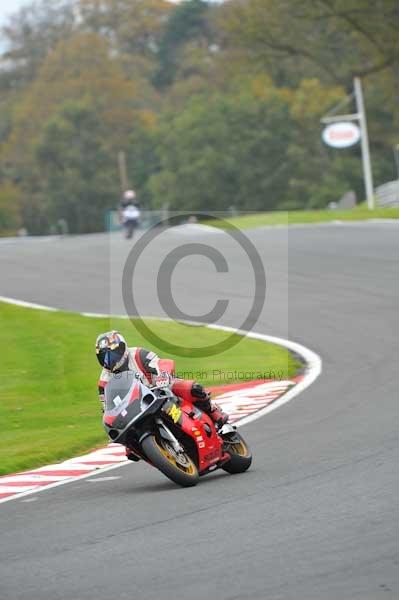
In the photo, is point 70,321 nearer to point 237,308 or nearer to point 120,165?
point 237,308

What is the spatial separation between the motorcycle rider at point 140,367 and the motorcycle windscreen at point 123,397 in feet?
0.31

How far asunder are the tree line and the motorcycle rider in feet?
181

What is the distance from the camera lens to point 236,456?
10141 mm

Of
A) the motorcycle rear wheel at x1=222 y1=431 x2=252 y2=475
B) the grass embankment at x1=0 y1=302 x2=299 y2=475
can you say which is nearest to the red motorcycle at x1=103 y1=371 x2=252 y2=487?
the motorcycle rear wheel at x1=222 y1=431 x2=252 y2=475

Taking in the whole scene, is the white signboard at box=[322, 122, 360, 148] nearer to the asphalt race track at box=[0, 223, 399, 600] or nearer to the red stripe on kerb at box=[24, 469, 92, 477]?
the asphalt race track at box=[0, 223, 399, 600]

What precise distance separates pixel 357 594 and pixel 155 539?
193 centimetres

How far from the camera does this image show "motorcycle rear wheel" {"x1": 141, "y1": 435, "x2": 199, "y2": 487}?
9.44 metres

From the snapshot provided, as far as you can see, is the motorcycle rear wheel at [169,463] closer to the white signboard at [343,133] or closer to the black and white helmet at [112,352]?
the black and white helmet at [112,352]

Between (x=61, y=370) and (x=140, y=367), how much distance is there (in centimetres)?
794

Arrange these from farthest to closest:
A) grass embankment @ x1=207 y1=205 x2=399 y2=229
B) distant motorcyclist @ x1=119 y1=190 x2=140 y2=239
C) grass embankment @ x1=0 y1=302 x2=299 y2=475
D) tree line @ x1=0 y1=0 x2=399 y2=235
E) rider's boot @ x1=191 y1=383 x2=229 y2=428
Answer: tree line @ x1=0 y1=0 x2=399 y2=235, distant motorcyclist @ x1=119 y1=190 x2=140 y2=239, grass embankment @ x1=207 y1=205 x2=399 y2=229, grass embankment @ x1=0 y1=302 x2=299 y2=475, rider's boot @ x1=191 y1=383 x2=229 y2=428

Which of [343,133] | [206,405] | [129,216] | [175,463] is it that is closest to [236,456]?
[206,405]

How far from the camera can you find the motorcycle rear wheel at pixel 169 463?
9.44 metres

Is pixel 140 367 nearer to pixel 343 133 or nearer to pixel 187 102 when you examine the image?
pixel 343 133

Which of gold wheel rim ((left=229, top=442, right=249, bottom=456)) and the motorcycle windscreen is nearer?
the motorcycle windscreen
